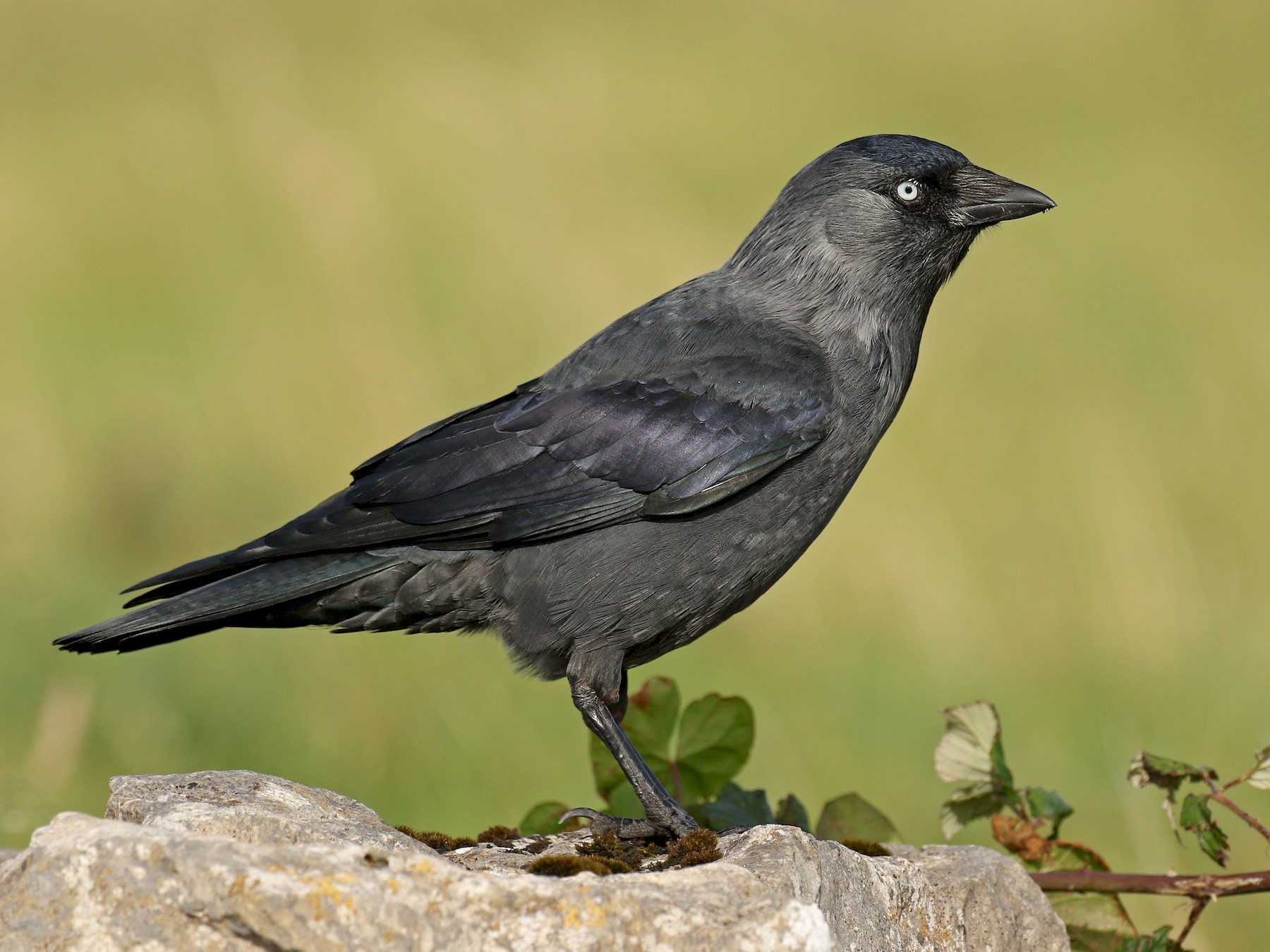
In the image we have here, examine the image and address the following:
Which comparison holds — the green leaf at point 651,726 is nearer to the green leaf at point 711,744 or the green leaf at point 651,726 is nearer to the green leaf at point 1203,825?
the green leaf at point 711,744

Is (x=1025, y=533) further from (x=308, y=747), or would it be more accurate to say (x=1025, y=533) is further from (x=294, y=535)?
(x=294, y=535)

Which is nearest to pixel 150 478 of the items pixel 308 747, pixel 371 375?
pixel 371 375

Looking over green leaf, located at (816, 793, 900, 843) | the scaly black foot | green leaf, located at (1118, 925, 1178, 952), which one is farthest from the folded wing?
green leaf, located at (1118, 925, 1178, 952)

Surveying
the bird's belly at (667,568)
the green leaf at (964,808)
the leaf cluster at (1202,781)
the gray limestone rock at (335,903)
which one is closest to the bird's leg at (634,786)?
the bird's belly at (667,568)

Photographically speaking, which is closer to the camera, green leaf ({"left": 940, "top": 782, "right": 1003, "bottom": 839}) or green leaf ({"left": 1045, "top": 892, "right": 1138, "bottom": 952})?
green leaf ({"left": 1045, "top": 892, "right": 1138, "bottom": 952})

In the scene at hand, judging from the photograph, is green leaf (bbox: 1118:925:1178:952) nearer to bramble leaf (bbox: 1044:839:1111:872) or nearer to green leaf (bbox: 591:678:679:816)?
bramble leaf (bbox: 1044:839:1111:872)

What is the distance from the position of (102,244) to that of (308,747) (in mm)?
5509

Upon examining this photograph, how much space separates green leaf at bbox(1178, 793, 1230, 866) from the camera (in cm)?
382

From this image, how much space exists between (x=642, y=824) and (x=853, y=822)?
762 millimetres

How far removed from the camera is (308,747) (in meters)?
6.30

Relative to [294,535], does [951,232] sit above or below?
above

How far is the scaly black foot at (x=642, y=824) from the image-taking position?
4.06 metres

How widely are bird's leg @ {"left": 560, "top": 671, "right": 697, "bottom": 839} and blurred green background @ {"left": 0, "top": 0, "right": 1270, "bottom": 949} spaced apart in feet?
6.19

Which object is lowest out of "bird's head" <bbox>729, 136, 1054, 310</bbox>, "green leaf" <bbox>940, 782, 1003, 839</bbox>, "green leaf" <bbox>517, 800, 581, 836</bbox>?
"green leaf" <bbox>940, 782, 1003, 839</bbox>
